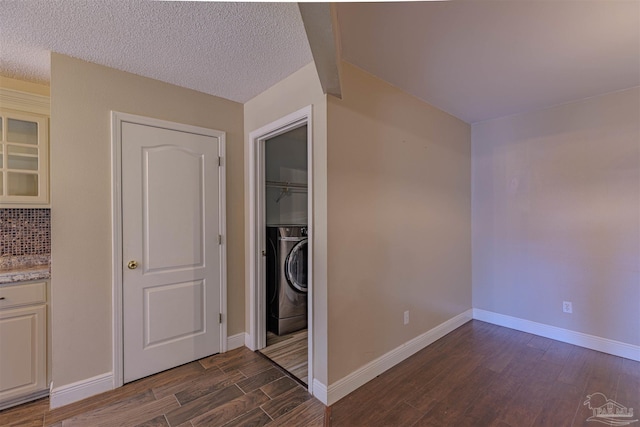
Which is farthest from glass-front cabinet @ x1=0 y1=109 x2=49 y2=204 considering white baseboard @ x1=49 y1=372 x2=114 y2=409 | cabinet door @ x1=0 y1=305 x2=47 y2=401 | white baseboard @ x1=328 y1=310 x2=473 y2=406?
white baseboard @ x1=328 y1=310 x2=473 y2=406

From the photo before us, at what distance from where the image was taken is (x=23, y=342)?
5.93ft

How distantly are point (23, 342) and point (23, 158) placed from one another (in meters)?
1.33

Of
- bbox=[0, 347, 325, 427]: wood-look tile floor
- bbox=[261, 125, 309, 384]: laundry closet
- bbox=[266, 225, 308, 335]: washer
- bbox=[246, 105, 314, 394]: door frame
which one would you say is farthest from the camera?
bbox=[266, 225, 308, 335]: washer

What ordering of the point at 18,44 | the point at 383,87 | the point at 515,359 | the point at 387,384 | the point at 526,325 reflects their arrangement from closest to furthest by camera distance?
the point at 18,44
the point at 387,384
the point at 383,87
the point at 515,359
the point at 526,325

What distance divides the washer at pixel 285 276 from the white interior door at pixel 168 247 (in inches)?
25.7

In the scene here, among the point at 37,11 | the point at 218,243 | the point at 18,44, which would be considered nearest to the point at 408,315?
the point at 218,243

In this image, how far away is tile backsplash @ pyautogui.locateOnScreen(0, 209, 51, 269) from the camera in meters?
2.08

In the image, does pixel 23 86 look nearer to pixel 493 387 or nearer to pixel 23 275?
pixel 23 275

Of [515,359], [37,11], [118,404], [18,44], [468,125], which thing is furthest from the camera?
[468,125]

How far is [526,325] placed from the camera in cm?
295

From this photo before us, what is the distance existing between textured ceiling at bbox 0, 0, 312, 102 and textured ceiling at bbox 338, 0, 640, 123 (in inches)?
16.2

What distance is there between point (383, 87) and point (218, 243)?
1989mm

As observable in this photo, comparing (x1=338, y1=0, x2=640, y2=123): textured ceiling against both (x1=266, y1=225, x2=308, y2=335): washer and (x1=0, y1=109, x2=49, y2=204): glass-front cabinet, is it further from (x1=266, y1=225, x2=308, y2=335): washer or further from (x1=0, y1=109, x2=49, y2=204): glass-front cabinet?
(x1=0, y1=109, x2=49, y2=204): glass-front cabinet

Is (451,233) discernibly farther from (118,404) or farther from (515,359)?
(118,404)
